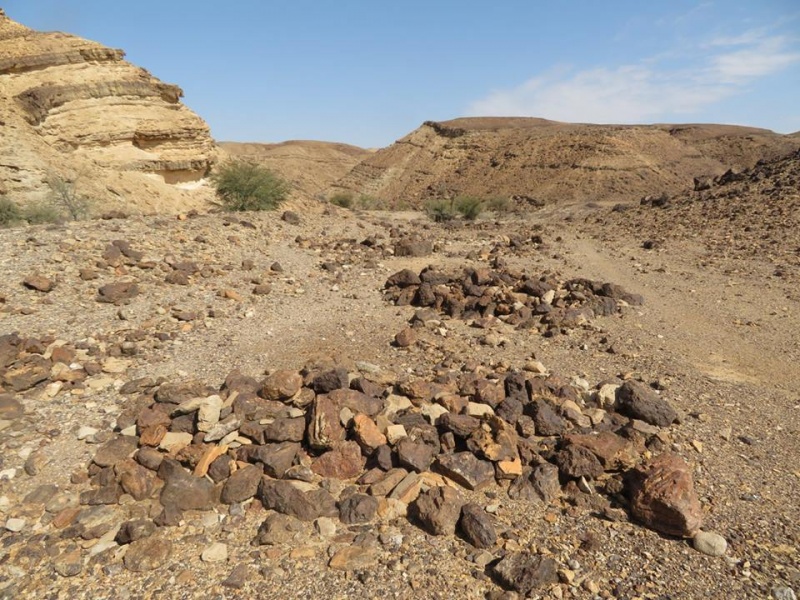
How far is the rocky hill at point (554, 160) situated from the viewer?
35.3 meters

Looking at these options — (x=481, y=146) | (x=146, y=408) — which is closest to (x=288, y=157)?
(x=481, y=146)

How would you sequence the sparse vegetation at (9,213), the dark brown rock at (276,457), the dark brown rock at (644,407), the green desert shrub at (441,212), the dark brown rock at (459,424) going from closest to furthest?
the dark brown rock at (276,457), the dark brown rock at (459,424), the dark brown rock at (644,407), the sparse vegetation at (9,213), the green desert shrub at (441,212)

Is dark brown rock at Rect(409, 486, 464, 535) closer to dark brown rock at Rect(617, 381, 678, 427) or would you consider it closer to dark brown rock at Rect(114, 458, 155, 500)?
dark brown rock at Rect(114, 458, 155, 500)

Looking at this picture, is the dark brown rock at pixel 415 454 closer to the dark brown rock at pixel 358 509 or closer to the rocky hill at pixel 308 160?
the dark brown rock at pixel 358 509

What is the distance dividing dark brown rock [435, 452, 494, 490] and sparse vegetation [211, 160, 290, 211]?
14.1 m

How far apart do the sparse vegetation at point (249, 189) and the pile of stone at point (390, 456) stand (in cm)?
1245

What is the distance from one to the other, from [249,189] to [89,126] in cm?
485

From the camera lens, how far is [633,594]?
8.86 feet

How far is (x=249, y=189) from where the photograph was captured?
1641cm

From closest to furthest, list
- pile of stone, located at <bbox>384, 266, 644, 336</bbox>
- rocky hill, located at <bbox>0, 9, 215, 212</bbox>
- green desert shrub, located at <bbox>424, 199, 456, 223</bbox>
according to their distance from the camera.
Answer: pile of stone, located at <bbox>384, 266, 644, 336</bbox> < rocky hill, located at <bbox>0, 9, 215, 212</bbox> < green desert shrub, located at <bbox>424, 199, 456, 223</bbox>

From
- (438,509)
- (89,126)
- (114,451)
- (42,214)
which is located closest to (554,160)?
(89,126)

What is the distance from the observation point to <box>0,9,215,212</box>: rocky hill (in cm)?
1355

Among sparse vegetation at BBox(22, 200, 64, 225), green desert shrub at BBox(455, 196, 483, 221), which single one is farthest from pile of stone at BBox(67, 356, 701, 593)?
green desert shrub at BBox(455, 196, 483, 221)

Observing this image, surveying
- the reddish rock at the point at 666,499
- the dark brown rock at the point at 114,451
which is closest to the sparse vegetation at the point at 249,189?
the dark brown rock at the point at 114,451
